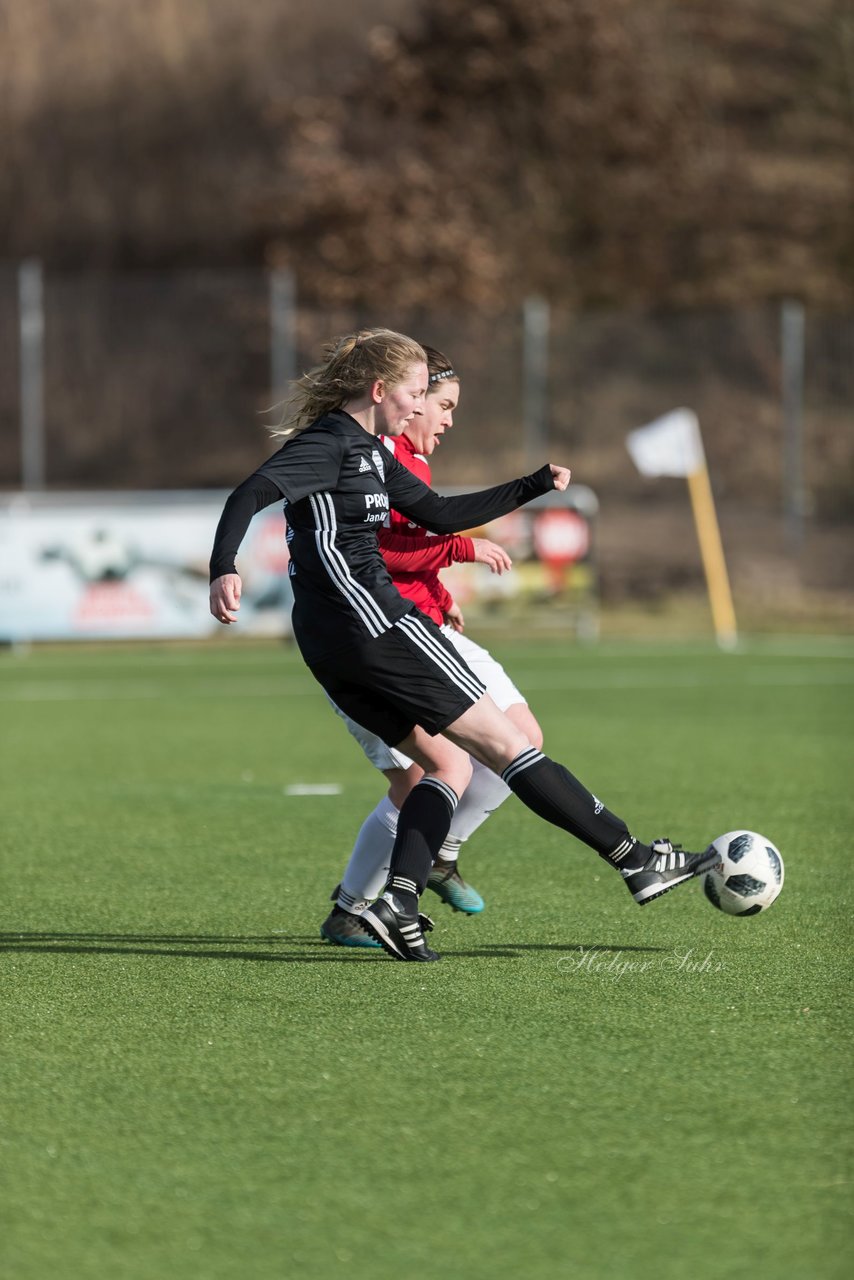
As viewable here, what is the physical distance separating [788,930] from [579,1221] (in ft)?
9.63

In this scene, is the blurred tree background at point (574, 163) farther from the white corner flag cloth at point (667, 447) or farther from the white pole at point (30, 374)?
the white corner flag cloth at point (667, 447)

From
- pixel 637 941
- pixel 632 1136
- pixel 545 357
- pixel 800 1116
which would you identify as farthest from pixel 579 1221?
pixel 545 357

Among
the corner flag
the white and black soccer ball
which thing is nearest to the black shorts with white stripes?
the white and black soccer ball

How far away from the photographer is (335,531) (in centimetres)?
570

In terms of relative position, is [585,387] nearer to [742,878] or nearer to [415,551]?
[415,551]

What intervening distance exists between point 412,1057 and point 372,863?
158 centimetres

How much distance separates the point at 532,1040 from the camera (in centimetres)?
489

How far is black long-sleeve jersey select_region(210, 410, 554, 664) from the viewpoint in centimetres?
561

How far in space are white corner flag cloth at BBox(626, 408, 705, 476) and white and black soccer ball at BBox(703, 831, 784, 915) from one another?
1580 cm

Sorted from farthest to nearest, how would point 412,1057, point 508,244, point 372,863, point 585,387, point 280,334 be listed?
point 508,244, point 585,387, point 280,334, point 372,863, point 412,1057

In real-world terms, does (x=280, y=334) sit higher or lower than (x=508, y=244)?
lower

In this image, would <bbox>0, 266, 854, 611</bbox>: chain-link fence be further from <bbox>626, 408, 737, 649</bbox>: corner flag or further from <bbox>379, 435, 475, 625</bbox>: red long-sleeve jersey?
<bbox>379, 435, 475, 625</bbox>: red long-sleeve jersey

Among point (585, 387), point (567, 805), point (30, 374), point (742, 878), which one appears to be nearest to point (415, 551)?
point (567, 805)

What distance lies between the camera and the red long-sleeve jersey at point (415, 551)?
6195 millimetres
